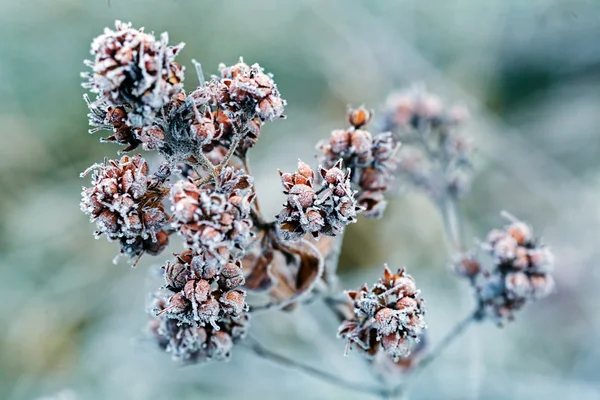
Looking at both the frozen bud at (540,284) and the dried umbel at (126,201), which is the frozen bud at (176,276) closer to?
the dried umbel at (126,201)

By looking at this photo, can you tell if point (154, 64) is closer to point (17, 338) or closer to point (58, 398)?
point (58, 398)

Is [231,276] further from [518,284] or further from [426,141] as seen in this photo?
[426,141]

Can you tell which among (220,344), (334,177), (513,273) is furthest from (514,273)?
(220,344)

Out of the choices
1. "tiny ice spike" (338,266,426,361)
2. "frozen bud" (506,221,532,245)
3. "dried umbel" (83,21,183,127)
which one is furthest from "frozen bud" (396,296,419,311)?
"dried umbel" (83,21,183,127)

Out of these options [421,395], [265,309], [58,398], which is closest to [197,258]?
[265,309]

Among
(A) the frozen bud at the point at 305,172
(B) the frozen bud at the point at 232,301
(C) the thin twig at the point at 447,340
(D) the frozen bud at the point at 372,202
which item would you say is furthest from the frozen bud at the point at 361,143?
(C) the thin twig at the point at 447,340
